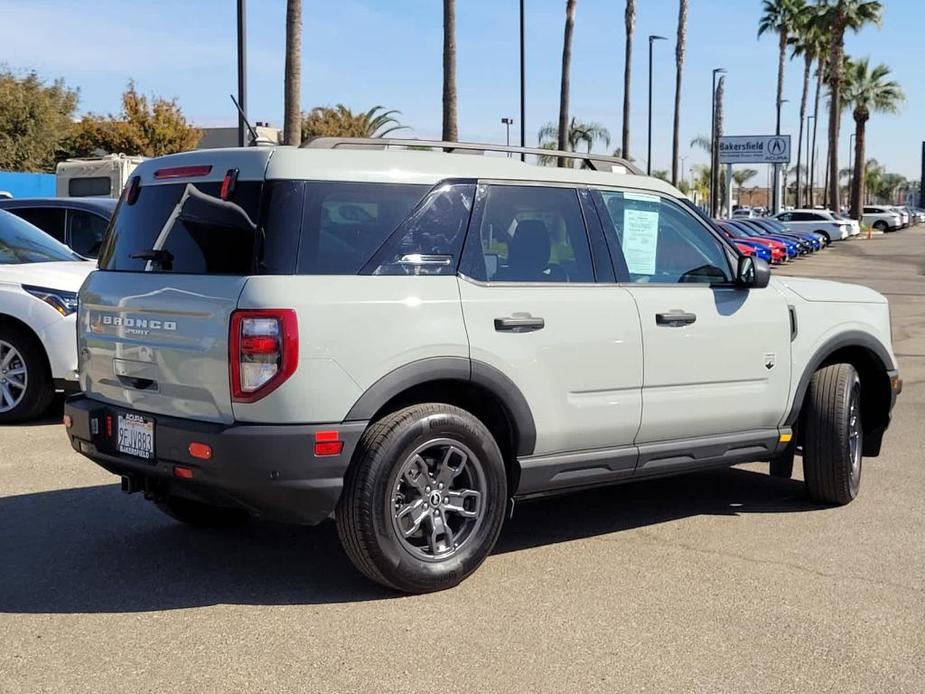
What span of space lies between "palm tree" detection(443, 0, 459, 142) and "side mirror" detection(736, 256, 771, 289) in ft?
63.7

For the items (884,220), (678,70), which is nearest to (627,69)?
(678,70)

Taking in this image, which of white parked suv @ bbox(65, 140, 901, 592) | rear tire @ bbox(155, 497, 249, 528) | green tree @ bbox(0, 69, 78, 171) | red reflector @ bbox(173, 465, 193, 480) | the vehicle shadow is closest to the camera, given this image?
white parked suv @ bbox(65, 140, 901, 592)

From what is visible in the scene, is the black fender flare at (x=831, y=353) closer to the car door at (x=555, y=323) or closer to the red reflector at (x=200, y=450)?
the car door at (x=555, y=323)

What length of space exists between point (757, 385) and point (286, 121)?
1500 cm

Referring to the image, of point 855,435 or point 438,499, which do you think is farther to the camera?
point 855,435

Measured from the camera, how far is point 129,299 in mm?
4863

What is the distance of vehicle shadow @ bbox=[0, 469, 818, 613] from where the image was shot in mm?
4816

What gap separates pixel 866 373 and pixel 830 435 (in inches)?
32.9

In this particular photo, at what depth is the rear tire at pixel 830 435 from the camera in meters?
6.20

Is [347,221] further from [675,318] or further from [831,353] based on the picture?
[831,353]

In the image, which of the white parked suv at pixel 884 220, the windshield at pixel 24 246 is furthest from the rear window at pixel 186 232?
the white parked suv at pixel 884 220

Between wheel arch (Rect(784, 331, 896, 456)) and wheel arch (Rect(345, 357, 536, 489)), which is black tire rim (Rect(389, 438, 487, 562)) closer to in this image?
wheel arch (Rect(345, 357, 536, 489))

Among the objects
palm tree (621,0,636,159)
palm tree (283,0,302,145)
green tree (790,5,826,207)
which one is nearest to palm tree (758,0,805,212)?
green tree (790,5,826,207)

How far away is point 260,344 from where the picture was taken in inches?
170
